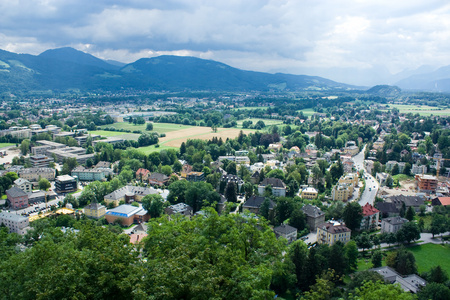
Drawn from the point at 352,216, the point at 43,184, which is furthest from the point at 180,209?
the point at 43,184

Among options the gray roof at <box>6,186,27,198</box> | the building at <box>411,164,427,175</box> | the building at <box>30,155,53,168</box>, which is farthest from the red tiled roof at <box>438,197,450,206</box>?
the building at <box>30,155,53,168</box>

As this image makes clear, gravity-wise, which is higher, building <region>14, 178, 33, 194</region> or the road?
building <region>14, 178, 33, 194</region>

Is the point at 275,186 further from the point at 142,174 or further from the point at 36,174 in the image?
the point at 36,174

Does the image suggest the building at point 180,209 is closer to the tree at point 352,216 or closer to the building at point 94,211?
the building at point 94,211

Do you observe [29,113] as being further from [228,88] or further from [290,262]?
[228,88]

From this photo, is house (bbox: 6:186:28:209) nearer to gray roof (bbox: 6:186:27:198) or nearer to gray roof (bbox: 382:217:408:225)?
gray roof (bbox: 6:186:27:198)

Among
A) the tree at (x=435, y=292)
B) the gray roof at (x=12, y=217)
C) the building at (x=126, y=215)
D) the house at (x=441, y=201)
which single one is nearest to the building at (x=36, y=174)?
the gray roof at (x=12, y=217)
